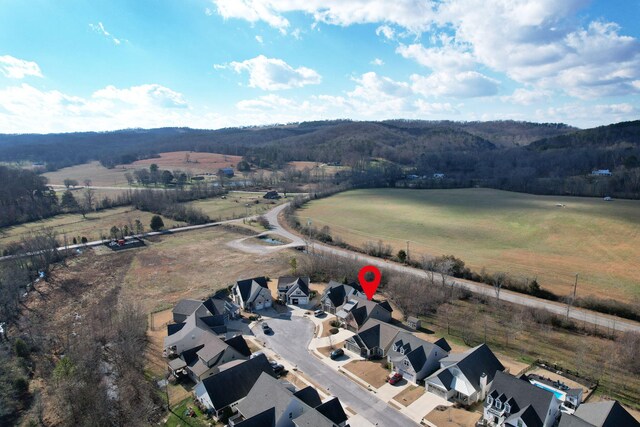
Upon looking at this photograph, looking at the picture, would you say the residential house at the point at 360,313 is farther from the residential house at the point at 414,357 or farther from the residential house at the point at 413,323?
the residential house at the point at 414,357

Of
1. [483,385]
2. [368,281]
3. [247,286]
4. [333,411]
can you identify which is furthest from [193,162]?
[483,385]

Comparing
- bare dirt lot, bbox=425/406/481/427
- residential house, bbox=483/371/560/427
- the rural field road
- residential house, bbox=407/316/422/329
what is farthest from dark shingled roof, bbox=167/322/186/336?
the rural field road

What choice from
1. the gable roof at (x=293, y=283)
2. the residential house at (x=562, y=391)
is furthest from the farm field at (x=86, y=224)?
the residential house at (x=562, y=391)

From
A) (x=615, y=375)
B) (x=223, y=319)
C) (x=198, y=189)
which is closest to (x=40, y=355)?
(x=223, y=319)

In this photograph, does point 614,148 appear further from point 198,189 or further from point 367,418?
point 367,418

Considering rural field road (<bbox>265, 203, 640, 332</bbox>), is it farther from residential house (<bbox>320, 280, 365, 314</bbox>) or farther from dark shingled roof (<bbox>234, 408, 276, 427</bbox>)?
dark shingled roof (<bbox>234, 408, 276, 427</bbox>)

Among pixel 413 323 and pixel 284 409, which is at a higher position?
pixel 284 409

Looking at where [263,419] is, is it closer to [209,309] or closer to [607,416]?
[209,309]
